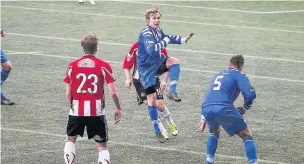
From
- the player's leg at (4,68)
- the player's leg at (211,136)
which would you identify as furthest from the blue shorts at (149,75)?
the player's leg at (4,68)

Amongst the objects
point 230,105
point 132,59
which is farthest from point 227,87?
point 132,59

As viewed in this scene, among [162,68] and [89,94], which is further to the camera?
[162,68]

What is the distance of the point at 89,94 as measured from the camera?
11.2 m

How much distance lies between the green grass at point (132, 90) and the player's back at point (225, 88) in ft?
4.77

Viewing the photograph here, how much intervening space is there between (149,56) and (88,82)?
305 cm

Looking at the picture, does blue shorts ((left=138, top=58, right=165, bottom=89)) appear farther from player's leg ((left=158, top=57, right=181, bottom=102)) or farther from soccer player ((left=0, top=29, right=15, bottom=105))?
soccer player ((left=0, top=29, right=15, bottom=105))

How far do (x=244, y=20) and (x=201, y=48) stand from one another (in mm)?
Answer: 5364

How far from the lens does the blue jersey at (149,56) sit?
1372 centimetres

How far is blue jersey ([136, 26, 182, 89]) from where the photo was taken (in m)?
13.7

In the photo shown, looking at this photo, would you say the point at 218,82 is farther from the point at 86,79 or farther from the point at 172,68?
the point at 172,68

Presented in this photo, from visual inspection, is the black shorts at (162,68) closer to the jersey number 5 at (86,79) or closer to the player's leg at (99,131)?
the player's leg at (99,131)

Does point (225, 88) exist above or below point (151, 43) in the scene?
below

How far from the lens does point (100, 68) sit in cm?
1105

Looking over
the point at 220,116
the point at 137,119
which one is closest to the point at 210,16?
the point at 137,119
